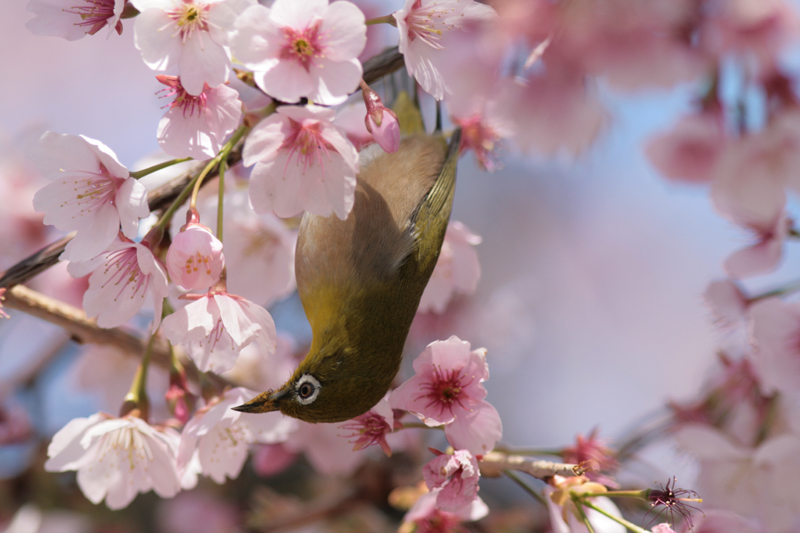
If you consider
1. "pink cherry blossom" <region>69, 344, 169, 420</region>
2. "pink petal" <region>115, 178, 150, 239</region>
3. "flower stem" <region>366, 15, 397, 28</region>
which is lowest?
"pink cherry blossom" <region>69, 344, 169, 420</region>

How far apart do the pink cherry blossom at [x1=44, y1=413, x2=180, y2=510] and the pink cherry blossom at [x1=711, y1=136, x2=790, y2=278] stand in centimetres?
65

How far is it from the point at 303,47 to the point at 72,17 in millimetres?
187

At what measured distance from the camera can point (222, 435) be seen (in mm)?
520

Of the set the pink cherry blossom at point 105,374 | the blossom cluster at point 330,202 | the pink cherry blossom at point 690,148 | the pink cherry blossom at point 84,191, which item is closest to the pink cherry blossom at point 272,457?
the blossom cluster at point 330,202

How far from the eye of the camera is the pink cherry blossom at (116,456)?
19.4 inches

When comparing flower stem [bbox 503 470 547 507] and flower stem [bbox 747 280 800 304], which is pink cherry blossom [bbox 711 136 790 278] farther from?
flower stem [bbox 503 470 547 507]

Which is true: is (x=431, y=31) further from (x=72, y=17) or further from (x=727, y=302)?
(x=727, y=302)

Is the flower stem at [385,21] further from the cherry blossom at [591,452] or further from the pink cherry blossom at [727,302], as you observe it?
the pink cherry blossom at [727,302]

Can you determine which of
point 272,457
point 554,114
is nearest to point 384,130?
point 554,114

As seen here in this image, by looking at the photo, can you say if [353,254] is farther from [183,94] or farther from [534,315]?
[534,315]

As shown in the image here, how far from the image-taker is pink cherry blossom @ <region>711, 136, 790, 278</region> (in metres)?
0.69

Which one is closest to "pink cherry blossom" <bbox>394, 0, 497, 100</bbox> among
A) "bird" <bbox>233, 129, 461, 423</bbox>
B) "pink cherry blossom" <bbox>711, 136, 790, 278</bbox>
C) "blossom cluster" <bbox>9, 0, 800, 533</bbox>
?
"blossom cluster" <bbox>9, 0, 800, 533</bbox>

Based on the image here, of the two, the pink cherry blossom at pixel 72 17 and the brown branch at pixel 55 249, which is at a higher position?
the pink cherry blossom at pixel 72 17

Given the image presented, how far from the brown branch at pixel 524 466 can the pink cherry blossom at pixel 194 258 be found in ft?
0.87
